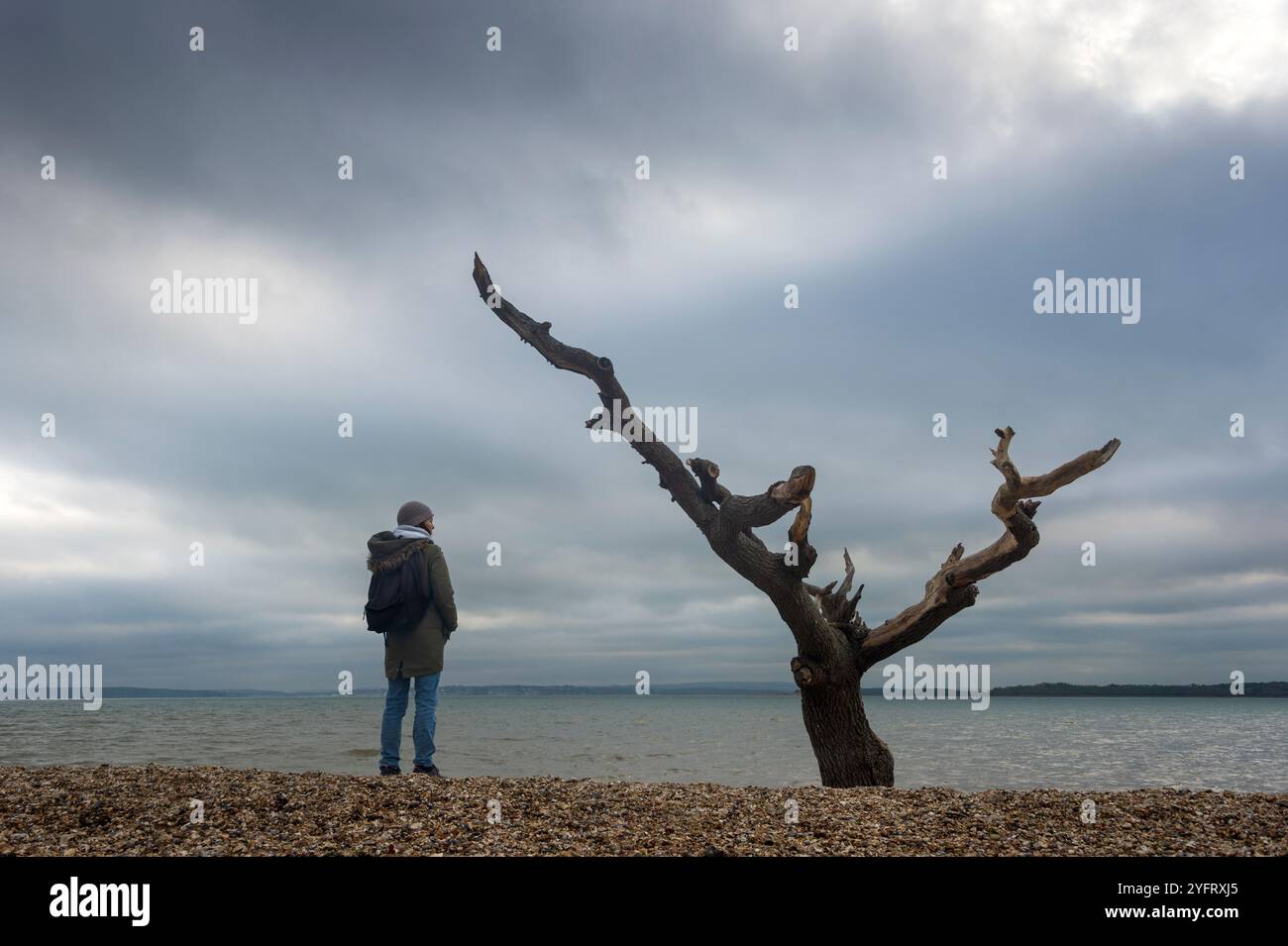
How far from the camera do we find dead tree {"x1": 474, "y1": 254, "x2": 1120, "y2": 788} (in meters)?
9.92

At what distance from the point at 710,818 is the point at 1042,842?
241 cm

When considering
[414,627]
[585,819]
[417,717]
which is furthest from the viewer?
[414,627]

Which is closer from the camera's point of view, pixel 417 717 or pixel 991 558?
pixel 417 717

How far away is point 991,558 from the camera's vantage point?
10.2 meters

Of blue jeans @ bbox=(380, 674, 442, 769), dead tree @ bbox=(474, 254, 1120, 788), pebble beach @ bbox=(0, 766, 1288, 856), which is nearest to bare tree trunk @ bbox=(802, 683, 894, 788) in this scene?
dead tree @ bbox=(474, 254, 1120, 788)

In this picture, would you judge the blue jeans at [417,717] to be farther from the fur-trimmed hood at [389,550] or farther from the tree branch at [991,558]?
the tree branch at [991,558]

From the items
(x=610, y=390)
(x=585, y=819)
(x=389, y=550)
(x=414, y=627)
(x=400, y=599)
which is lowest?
(x=585, y=819)

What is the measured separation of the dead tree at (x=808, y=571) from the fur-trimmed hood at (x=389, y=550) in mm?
2690

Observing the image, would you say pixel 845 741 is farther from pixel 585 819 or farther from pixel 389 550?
pixel 389 550

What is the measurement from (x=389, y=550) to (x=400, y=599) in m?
0.58

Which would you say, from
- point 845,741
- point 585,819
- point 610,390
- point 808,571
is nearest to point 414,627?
point 585,819

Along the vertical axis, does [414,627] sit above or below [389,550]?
below

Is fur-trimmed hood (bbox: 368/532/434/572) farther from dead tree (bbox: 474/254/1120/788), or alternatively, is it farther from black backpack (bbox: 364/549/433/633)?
dead tree (bbox: 474/254/1120/788)
